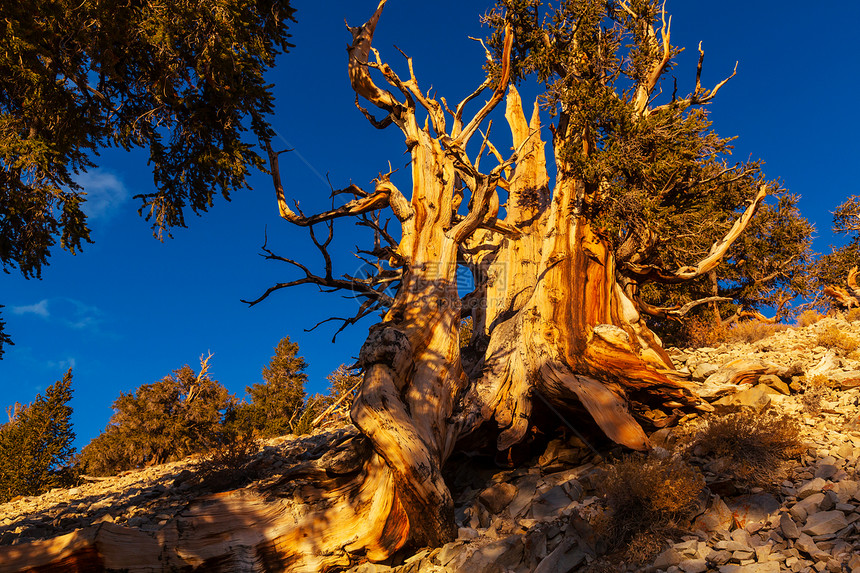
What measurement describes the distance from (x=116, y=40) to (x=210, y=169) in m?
2.16

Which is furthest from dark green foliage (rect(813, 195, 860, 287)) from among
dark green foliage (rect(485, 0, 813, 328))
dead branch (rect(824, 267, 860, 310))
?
dark green foliage (rect(485, 0, 813, 328))

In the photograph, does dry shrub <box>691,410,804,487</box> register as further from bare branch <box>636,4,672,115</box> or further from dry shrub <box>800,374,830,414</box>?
bare branch <box>636,4,672,115</box>

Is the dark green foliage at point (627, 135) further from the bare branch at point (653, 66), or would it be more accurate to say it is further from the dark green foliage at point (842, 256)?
→ the dark green foliage at point (842, 256)

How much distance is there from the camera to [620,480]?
4.50m

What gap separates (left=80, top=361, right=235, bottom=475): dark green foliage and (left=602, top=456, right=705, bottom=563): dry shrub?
43.3 ft

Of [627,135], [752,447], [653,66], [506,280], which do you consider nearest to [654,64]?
[653,66]

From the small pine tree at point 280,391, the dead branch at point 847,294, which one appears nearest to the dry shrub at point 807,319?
the dead branch at point 847,294

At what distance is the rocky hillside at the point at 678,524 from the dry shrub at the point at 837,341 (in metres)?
0.03

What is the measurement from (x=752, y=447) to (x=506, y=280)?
555cm

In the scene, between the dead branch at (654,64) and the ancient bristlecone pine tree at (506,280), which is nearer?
the ancient bristlecone pine tree at (506,280)

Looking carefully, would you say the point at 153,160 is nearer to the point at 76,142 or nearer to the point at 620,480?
the point at 76,142

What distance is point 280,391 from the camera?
19.8 metres

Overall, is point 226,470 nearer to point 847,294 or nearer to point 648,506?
point 648,506

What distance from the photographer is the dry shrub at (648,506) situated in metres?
4.19
